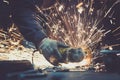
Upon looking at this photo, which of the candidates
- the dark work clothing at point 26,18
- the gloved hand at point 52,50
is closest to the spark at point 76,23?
the dark work clothing at point 26,18

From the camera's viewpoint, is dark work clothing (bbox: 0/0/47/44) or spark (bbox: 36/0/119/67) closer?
dark work clothing (bbox: 0/0/47/44)

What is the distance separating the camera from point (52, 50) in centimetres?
242

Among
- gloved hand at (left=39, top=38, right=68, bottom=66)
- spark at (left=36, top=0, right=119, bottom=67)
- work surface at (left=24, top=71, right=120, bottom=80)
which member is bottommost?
work surface at (left=24, top=71, right=120, bottom=80)

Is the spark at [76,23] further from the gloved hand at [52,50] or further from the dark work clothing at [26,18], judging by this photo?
the gloved hand at [52,50]

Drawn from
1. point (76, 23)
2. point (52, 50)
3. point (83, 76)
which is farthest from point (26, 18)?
point (76, 23)

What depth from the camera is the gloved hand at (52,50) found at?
2.35 meters

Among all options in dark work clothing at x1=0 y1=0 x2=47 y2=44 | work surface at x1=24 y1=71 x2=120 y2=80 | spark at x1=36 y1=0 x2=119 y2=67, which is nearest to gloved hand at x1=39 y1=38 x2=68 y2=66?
work surface at x1=24 y1=71 x2=120 y2=80

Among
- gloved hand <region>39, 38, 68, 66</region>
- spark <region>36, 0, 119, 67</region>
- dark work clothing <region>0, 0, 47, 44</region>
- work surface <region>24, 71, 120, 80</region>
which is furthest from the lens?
spark <region>36, 0, 119, 67</region>

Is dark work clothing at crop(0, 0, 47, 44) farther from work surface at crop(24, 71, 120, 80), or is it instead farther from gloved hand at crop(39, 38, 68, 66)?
work surface at crop(24, 71, 120, 80)

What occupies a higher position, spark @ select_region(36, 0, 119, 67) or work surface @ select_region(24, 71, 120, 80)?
spark @ select_region(36, 0, 119, 67)

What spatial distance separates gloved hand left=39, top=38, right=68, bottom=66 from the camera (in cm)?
235

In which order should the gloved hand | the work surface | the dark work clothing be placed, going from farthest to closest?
the dark work clothing → the gloved hand → the work surface

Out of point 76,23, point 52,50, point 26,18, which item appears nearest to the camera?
point 52,50

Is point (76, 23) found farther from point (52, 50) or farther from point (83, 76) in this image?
point (83, 76)
